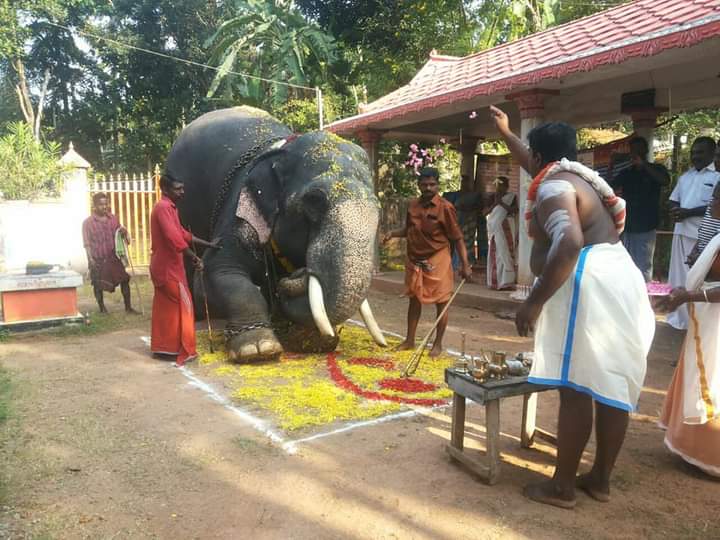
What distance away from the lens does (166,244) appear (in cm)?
546

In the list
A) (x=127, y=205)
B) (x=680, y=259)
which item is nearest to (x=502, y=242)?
(x=680, y=259)

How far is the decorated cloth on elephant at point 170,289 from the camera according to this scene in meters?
5.41

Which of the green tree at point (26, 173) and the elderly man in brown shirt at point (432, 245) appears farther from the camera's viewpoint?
the green tree at point (26, 173)

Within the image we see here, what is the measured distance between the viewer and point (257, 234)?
571 cm

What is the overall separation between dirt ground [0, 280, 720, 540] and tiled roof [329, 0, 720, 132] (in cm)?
317

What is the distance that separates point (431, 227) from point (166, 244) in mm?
2524

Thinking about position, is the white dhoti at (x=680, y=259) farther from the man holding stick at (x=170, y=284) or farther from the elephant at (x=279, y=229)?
the man holding stick at (x=170, y=284)

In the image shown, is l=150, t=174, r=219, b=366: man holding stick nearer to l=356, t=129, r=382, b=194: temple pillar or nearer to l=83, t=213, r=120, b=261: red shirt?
l=83, t=213, r=120, b=261: red shirt

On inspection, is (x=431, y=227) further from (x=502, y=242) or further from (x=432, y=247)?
(x=502, y=242)

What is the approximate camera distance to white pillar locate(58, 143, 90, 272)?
39.1 feet

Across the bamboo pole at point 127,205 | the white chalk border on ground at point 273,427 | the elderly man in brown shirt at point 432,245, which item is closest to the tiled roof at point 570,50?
the elderly man in brown shirt at point 432,245

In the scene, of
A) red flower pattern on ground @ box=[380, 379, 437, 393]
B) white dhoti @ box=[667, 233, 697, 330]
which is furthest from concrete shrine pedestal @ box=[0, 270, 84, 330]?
white dhoti @ box=[667, 233, 697, 330]

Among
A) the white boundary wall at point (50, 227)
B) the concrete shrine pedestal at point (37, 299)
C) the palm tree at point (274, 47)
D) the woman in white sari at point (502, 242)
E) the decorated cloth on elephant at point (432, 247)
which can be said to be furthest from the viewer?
the palm tree at point (274, 47)

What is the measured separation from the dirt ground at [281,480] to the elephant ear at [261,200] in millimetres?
1805
